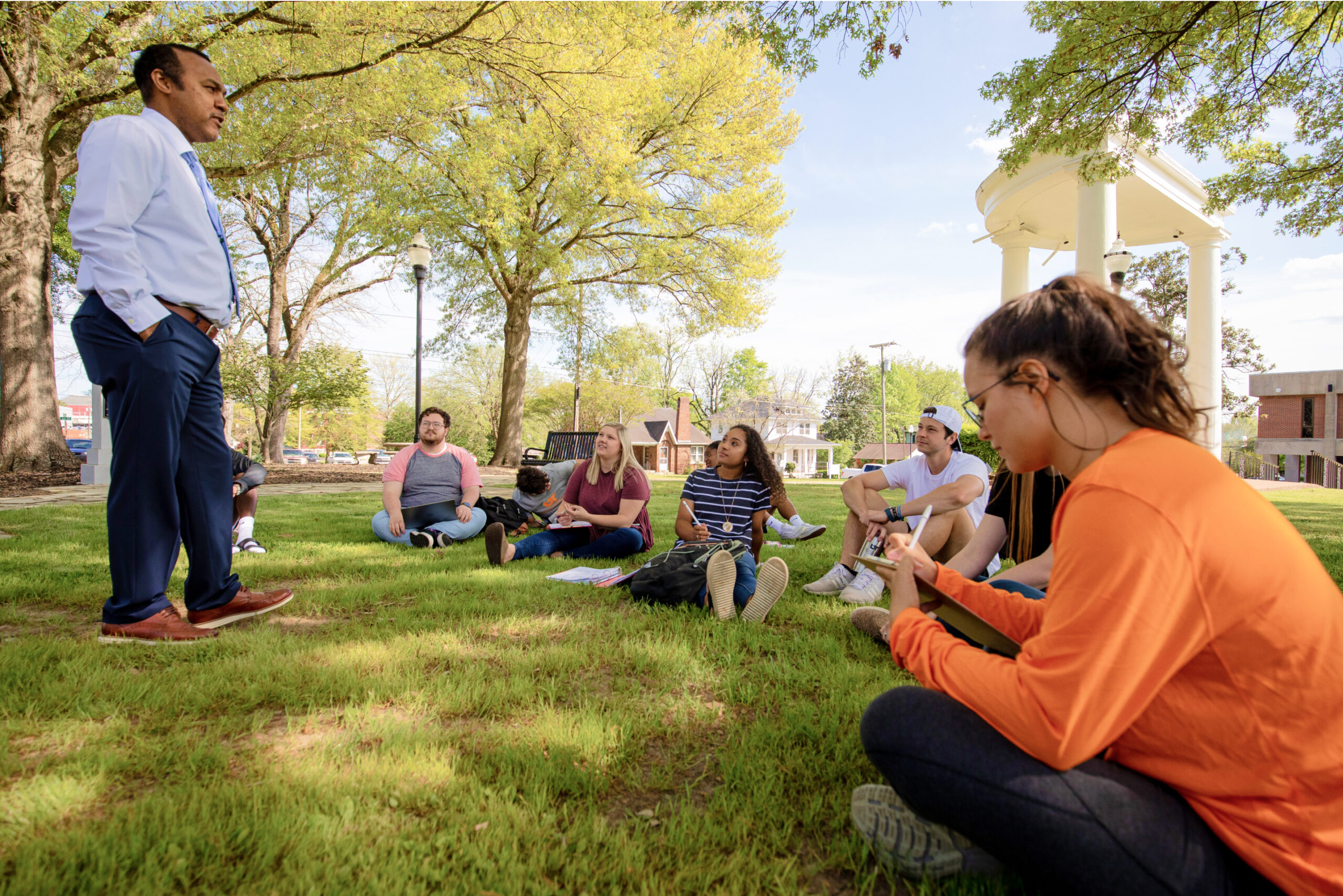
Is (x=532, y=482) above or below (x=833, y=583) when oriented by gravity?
above

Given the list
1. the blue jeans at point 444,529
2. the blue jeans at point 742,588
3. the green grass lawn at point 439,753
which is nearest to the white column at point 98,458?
the blue jeans at point 444,529

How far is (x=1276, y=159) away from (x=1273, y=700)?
36.1 feet

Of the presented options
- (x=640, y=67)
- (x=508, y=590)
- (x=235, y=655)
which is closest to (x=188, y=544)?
(x=235, y=655)

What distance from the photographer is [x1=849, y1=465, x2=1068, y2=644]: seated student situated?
3.10 metres

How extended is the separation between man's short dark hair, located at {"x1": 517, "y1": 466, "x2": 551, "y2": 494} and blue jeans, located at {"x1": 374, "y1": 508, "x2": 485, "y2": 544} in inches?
20.0

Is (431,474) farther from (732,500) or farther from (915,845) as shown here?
(915,845)

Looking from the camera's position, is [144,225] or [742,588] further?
[742,588]

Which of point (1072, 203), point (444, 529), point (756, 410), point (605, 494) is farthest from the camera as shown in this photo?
point (756, 410)

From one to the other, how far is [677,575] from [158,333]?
2623 mm

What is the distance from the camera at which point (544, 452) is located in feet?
45.5

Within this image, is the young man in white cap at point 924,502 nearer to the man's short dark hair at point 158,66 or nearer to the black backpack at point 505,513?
the black backpack at point 505,513

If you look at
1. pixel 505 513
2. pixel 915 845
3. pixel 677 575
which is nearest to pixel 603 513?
pixel 505 513

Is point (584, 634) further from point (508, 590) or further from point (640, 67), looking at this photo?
point (640, 67)

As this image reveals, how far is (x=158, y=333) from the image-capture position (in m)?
2.62
